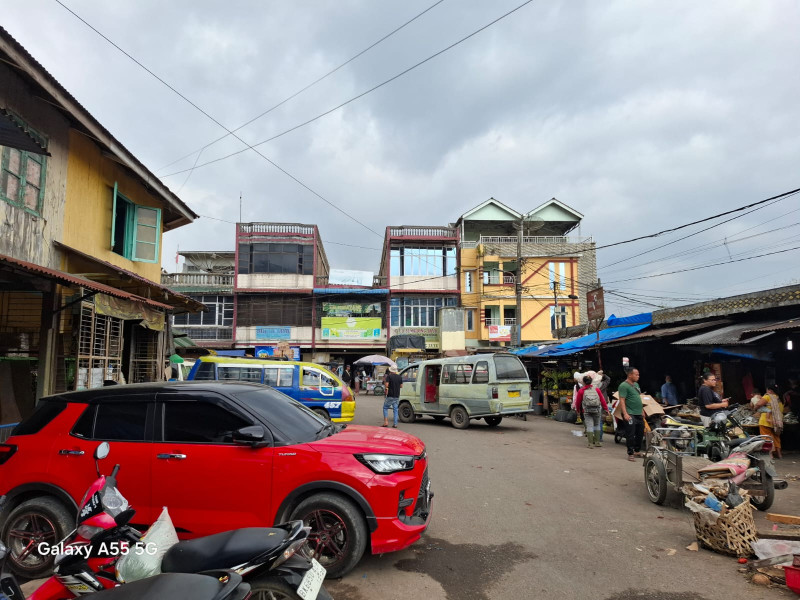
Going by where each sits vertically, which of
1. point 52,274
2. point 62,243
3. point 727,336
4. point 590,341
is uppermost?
point 62,243

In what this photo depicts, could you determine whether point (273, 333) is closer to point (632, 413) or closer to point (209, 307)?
point (209, 307)

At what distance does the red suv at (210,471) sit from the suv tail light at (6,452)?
13 millimetres

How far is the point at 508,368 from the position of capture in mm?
14367

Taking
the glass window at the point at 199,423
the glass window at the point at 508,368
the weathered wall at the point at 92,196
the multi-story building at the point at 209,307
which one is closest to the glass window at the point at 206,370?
the weathered wall at the point at 92,196

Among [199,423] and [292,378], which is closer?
[199,423]

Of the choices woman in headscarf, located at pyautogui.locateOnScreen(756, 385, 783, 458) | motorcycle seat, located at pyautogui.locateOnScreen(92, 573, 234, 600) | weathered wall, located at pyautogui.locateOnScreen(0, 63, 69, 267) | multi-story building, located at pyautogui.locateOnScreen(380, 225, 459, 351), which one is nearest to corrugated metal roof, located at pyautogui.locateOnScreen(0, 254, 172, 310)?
weathered wall, located at pyautogui.locateOnScreen(0, 63, 69, 267)

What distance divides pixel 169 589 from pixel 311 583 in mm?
941

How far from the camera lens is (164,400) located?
182 inches

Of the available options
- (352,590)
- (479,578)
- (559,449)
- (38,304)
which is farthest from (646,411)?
(38,304)

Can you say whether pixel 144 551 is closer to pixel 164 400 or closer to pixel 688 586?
pixel 164 400

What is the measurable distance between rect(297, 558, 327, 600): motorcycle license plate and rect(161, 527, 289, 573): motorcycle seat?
0.25m

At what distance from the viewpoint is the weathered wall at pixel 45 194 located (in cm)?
839

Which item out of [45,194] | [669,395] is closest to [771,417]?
[669,395]

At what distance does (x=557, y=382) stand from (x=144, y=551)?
17.9 meters
